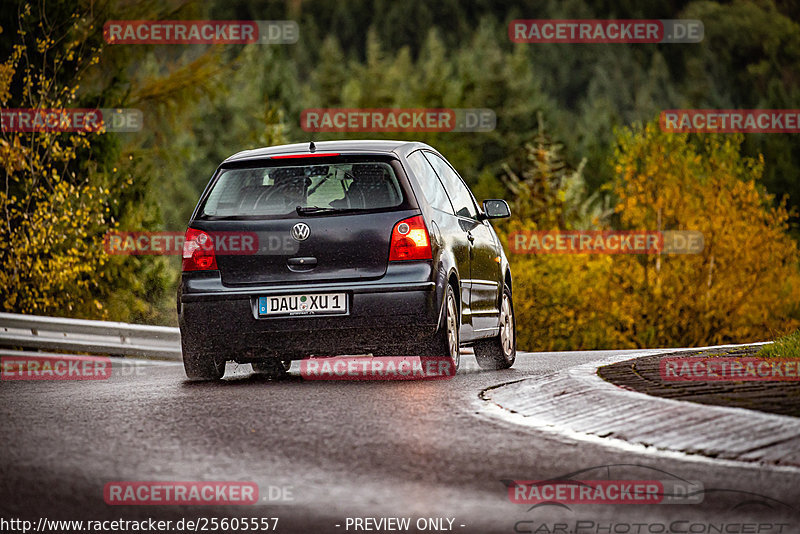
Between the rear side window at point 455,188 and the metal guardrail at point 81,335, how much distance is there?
416 cm

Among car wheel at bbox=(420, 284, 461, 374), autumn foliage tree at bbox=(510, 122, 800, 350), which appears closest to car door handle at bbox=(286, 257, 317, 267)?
car wheel at bbox=(420, 284, 461, 374)

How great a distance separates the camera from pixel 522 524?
4750 millimetres

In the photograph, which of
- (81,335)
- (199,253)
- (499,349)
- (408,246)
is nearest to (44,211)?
(81,335)

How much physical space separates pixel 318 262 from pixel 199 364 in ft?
4.30

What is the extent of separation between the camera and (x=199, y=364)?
32.0ft

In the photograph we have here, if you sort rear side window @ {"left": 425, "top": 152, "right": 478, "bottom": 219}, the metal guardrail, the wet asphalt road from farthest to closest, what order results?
the metal guardrail < rear side window @ {"left": 425, "top": 152, "right": 478, "bottom": 219} < the wet asphalt road

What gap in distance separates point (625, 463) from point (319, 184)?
166 inches

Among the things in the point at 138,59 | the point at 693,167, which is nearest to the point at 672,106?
the point at 693,167

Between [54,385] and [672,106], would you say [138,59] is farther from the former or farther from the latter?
[672,106]

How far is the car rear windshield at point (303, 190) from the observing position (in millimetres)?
9383

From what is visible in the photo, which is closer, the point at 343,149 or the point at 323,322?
the point at 323,322

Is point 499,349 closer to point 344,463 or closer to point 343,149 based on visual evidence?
point 343,149

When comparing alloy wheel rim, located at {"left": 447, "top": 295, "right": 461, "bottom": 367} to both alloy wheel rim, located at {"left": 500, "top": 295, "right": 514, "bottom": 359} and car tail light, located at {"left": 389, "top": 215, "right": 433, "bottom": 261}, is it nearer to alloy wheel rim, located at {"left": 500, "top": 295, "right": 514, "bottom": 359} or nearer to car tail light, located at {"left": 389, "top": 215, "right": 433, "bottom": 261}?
car tail light, located at {"left": 389, "top": 215, "right": 433, "bottom": 261}

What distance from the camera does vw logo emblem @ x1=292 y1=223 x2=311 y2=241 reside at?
9.23 m
